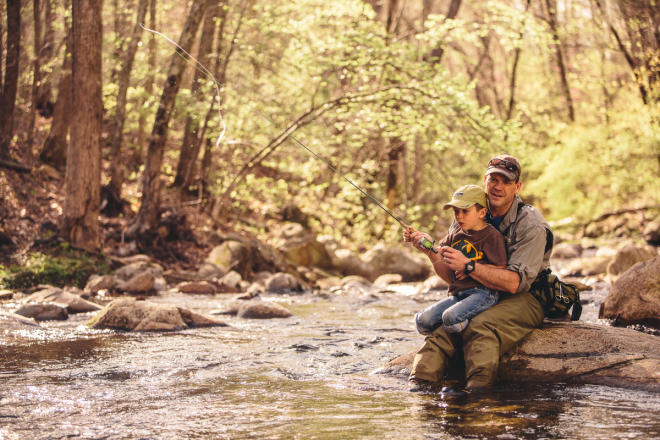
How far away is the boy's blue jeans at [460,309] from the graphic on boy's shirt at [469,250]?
0.25 m

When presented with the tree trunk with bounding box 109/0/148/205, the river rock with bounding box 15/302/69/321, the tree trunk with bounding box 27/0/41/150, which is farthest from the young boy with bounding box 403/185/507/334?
the tree trunk with bounding box 27/0/41/150

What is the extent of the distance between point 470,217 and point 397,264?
11.8 meters

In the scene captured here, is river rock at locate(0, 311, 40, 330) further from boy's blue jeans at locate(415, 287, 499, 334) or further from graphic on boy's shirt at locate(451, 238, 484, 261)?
graphic on boy's shirt at locate(451, 238, 484, 261)

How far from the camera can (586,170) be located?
23.7 meters

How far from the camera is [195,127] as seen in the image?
17.1 metres

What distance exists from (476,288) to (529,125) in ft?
80.3

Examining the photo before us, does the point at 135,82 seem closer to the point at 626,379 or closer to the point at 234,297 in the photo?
the point at 234,297

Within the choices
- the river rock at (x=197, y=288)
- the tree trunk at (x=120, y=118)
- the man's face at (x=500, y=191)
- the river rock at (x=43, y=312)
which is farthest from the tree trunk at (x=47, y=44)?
the man's face at (x=500, y=191)

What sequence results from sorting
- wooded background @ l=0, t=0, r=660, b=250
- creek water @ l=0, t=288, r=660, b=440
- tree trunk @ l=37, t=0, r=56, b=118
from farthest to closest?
1. tree trunk @ l=37, t=0, r=56, b=118
2. wooded background @ l=0, t=0, r=660, b=250
3. creek water @ l=0, t=288, r=660, b=440

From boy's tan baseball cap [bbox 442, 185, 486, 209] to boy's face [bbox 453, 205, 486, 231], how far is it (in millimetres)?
42

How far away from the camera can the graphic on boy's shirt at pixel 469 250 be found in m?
4.77

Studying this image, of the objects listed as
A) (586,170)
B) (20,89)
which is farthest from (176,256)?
(586,170)

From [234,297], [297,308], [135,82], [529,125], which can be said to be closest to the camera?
[297,308]

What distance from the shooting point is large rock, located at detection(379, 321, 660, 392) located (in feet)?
15.5
